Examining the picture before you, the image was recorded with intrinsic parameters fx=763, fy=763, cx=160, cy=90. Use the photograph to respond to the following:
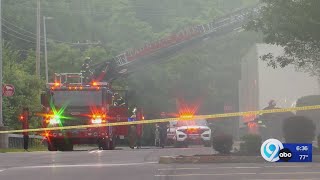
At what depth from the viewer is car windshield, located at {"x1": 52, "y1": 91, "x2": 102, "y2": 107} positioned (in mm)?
28538

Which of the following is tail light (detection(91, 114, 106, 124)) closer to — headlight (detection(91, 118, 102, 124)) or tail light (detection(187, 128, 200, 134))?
headlight (detection(91, 118, 102, 124))

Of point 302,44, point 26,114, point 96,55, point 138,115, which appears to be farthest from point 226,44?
point 302,44

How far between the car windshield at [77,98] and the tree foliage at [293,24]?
956cm

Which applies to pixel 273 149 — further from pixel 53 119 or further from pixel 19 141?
pixel 19 141

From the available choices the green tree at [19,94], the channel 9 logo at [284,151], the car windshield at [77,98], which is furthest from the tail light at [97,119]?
the channel 9 logo at [284,151]

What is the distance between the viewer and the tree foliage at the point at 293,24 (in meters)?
18.3

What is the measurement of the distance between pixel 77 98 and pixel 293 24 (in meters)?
12.0

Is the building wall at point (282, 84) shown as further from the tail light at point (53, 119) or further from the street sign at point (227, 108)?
the street sign at point (227, 108)

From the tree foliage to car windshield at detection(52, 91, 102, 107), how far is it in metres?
9.56

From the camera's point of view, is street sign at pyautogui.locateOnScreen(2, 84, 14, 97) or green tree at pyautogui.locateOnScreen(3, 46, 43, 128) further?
green tree at pyautogui.locateOnScreen(3, 46, 43, 128)

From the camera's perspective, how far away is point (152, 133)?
40.7 m

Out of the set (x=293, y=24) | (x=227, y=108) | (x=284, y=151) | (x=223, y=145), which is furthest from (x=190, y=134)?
(x=227, y=108)

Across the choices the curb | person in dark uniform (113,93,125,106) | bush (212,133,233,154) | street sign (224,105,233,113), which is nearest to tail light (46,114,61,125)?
person in dark uniform (113,93,125,106)

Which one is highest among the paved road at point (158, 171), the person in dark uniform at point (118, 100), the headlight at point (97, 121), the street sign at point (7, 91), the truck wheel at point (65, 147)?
the street sign at point (7, 91)
